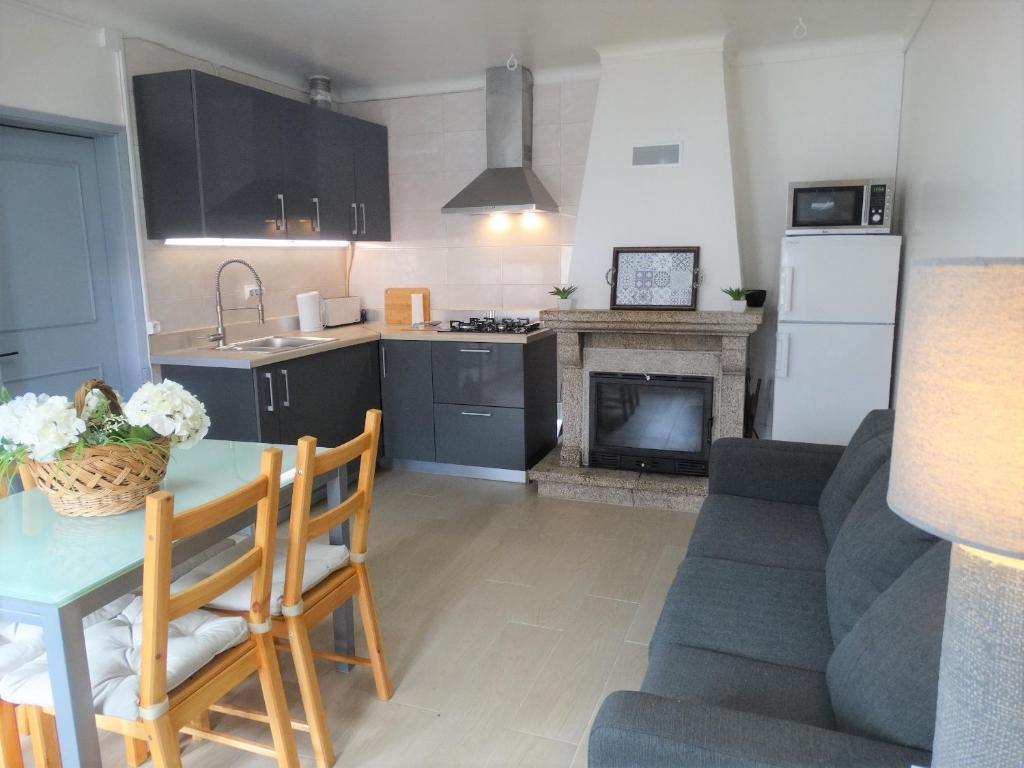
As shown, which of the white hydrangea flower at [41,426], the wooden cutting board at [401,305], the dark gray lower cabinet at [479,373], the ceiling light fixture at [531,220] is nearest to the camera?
the white hydrangea flower at [41,426]

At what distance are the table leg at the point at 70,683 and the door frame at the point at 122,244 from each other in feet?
8.29

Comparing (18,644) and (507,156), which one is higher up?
(507,156)

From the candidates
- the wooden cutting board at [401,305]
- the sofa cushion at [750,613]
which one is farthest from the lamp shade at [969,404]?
the wooden cutting board at [401,305]

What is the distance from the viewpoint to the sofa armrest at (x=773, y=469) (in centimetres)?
272

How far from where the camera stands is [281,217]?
403 cm

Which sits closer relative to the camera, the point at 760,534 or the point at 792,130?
the point at 760,534

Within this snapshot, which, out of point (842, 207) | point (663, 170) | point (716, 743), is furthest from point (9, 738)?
point (842, 207)

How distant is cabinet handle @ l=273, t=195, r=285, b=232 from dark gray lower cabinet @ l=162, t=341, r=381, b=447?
2.47ft

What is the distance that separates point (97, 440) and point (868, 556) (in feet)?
6.06

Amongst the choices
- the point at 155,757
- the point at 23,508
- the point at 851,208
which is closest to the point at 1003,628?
the point at 155,757

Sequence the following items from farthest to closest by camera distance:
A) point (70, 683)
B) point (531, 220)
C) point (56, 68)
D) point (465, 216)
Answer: point (465, 216) → point (531, 220) → point (56, 68) → point (70, 683)

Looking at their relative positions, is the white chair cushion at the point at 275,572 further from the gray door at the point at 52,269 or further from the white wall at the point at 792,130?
the white wall at the point at 792,130

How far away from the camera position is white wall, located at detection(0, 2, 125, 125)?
9.93ft

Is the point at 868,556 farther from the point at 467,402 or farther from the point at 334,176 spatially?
the point at 334,176
